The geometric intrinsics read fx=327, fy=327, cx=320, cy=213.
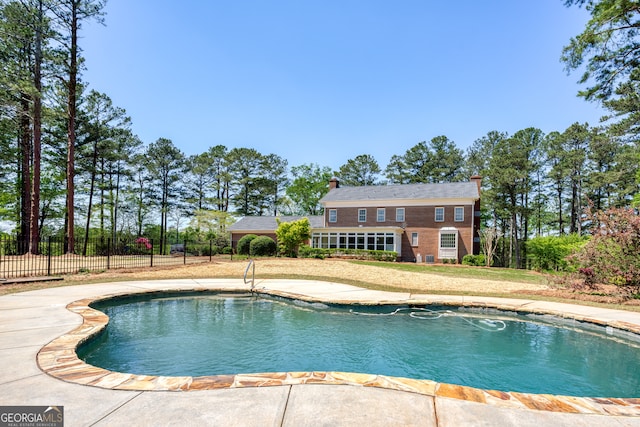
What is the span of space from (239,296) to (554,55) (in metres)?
16.7

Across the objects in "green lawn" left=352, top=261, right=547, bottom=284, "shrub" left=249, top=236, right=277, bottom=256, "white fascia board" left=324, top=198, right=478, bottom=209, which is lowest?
"green lawn" left=352, top=261, right=547, bottom=284

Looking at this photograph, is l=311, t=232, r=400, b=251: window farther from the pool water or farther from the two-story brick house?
the pool water

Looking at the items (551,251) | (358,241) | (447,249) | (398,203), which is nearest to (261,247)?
(358,241)

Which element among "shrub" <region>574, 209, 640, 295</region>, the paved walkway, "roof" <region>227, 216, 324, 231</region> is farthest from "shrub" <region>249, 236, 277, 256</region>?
the paved walkway

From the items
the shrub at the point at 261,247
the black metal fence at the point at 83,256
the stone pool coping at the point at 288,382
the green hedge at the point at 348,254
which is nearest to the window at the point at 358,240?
the green hedge at the point at 348,254

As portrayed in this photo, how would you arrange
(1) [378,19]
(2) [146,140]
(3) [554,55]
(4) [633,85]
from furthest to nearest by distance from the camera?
(2) [146,140]
(4) [633,85]
(3) [554,55]
(1) [378,19]

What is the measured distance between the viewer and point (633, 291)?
9.84m

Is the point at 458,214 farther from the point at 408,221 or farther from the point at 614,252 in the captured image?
the point at 614,252

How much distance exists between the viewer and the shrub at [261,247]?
28469mm

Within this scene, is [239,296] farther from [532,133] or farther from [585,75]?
[532,133]

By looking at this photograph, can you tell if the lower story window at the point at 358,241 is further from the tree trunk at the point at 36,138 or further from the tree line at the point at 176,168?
the tree trunk at the point at 36,138

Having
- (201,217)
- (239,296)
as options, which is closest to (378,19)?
(239,296)

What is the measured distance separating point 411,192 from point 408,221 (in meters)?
2.99

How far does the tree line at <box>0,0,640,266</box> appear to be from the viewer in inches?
763
